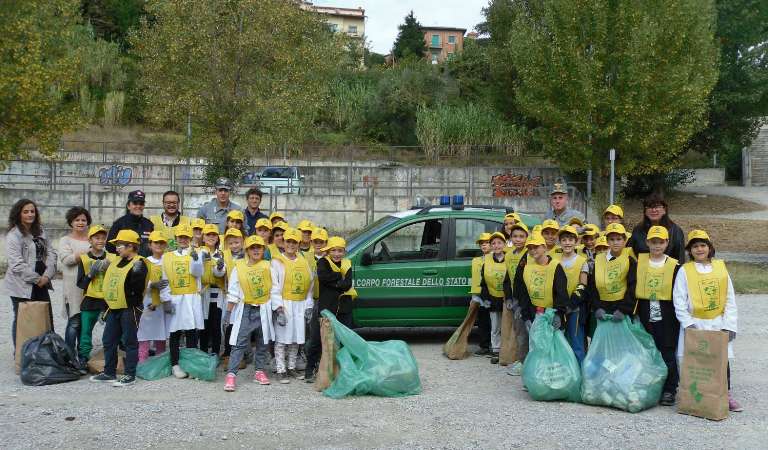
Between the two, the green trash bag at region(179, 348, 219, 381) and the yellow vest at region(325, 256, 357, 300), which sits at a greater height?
the yellow vest at region(325, 256, 357, 300)

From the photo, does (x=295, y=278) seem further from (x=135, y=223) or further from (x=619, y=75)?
(x=619, y=75)

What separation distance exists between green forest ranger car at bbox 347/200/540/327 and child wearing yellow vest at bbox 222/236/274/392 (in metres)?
1.39

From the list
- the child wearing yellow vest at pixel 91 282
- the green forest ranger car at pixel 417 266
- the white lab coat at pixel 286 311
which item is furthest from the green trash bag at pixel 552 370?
the child wearing yellow vest at pixel 91 282

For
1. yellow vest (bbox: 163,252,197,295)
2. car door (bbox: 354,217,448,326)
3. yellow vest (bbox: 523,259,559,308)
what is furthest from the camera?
car door (bbox: 354,217,448,326)

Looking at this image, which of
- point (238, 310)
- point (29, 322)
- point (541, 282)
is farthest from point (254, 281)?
point (541, 282)

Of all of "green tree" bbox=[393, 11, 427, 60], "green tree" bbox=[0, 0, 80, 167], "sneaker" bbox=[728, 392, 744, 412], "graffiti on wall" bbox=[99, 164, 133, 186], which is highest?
"green tree" bbox=[393, 11, 427, 60]

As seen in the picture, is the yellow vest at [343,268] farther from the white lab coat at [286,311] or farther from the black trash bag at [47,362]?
the black trash bag at [47,362]

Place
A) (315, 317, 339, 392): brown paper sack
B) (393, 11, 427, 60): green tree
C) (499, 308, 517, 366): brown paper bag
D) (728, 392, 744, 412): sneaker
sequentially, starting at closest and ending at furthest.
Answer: (728, 392, 744, 412): sneaker → (315, 317, 339, 392): brown paper sack → (499, 308, 517, 366): brown paper bag → (393, 11, 427, 60): green tree

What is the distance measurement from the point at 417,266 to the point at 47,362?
12.4 ft

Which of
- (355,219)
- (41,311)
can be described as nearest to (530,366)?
(41,311)

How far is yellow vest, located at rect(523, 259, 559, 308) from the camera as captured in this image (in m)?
6.52

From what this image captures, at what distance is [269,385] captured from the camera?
6.60 metres

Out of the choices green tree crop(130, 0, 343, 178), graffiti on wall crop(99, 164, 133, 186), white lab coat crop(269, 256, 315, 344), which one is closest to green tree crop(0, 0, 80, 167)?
green tree crop(130, 0, 343, 178)

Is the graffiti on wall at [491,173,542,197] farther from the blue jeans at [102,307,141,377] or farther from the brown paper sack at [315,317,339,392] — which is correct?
the blue jeans at [102,307,141,377]
